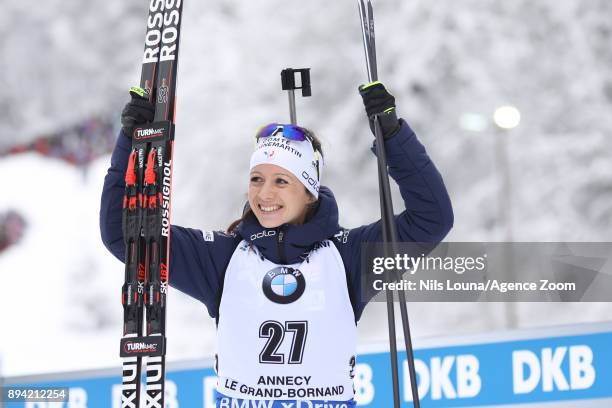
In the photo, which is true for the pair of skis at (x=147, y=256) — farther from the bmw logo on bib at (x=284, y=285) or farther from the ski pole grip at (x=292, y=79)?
the ski pole grip at (x=292, y=79)

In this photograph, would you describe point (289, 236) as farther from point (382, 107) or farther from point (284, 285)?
point (382, 107)

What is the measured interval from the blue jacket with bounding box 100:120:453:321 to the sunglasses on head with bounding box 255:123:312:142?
0.20 m

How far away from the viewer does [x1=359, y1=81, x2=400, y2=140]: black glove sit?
2.48m

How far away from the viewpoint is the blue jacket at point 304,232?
2.49 metres

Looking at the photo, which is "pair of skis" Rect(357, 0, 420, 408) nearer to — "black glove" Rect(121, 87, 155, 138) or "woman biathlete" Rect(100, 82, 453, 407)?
"woman biathlete" Rect(100, 82, 453, 407)

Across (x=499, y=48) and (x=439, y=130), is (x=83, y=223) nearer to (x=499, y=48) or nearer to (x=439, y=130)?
(x=439, y=130)

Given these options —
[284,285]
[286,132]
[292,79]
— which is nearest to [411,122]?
[292,79]

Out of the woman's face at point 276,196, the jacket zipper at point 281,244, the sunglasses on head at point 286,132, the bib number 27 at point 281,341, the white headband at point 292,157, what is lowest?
the bib number 27 at point 281,341

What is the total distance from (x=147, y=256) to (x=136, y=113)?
1.46 feet

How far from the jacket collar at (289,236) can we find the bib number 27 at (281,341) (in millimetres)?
205

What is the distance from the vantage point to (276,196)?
8.50 feet

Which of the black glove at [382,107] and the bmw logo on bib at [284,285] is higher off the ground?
the black glove at [382,107]

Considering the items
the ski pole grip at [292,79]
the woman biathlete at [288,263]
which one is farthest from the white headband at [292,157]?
the ski pole grip at [292,79]

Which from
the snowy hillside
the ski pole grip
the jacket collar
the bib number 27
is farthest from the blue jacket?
the snowy hillside
